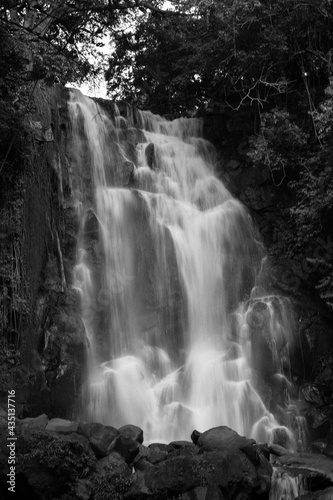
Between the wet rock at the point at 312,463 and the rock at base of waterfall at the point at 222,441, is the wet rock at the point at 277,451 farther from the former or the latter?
the rock at base of waterfall at the point at 222,441

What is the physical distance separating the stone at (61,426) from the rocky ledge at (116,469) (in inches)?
3.0

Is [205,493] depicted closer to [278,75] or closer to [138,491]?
[138,491]

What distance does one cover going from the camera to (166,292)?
41.8 feet

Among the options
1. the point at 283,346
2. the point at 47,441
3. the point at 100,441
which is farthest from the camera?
the point at 283,346

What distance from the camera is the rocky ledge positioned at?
23.9ft

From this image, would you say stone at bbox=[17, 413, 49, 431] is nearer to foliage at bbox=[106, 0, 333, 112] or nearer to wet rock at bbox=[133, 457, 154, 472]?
wet rock at bbox=[133, 457, 154, 472]

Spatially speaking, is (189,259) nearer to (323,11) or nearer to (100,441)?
(100,441)

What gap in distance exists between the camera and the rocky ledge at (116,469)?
7.27 meters

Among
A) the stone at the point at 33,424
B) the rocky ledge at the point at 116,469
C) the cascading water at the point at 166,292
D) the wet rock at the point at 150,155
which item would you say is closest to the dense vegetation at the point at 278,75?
the cascading water at the point at 166,292

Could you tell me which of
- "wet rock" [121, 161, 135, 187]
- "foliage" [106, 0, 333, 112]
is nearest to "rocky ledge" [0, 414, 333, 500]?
"wet rock" [121, 161, 135, 187]

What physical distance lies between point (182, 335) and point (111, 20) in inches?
266

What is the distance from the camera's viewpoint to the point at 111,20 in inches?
356

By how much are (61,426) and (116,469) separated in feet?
4.52

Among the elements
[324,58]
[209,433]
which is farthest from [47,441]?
[324,58]
